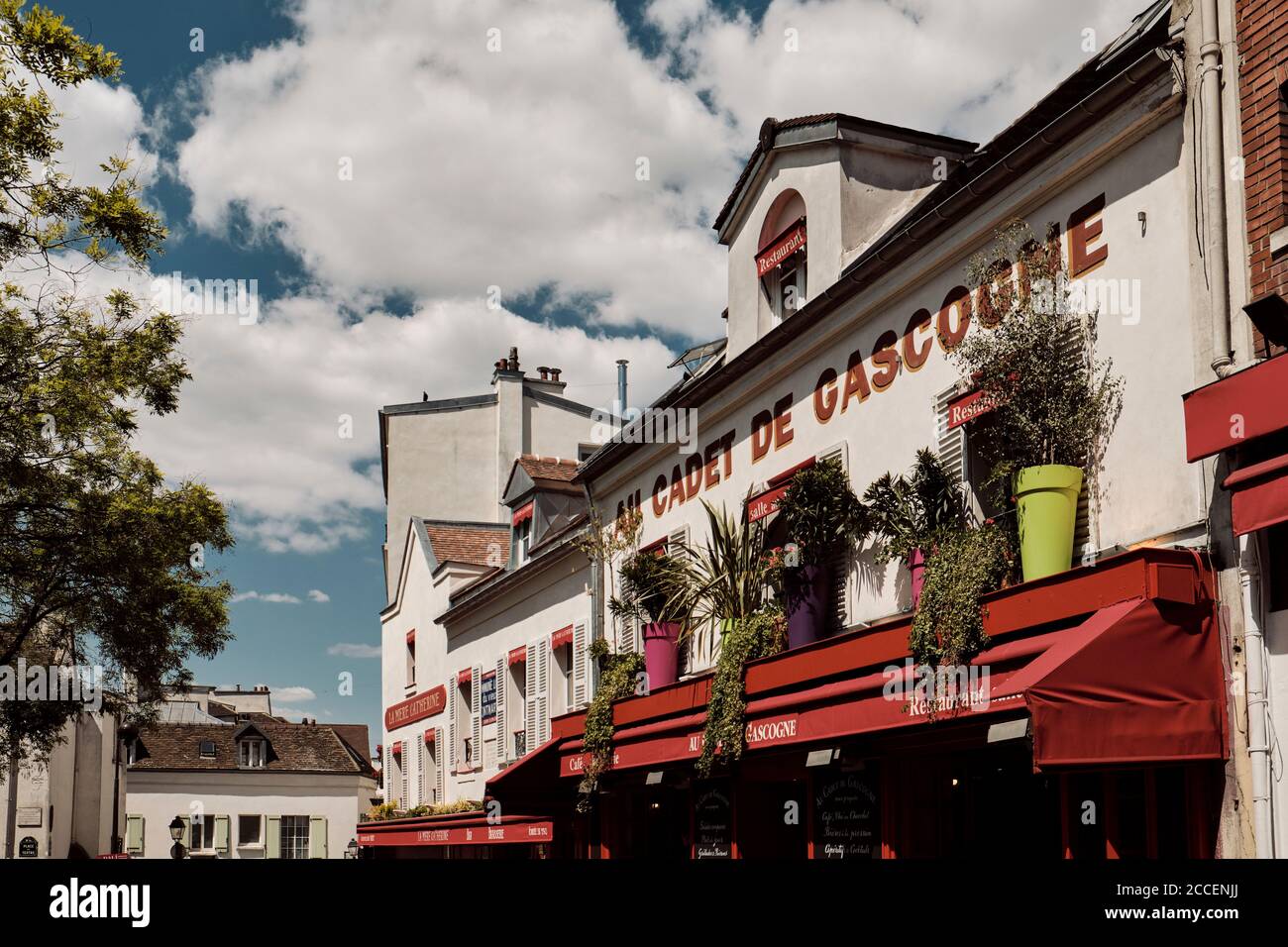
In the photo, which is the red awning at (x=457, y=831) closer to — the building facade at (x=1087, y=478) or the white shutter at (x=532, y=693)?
the white shutter at (x=532, y=693)

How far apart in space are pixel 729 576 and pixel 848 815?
10.8 ft

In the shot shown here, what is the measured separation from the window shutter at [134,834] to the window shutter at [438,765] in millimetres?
24713

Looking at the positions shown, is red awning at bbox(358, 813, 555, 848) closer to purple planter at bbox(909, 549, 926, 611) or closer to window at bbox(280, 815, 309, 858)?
purple planter at bbox(909, 549, 926, 611)

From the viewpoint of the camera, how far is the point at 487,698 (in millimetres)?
26969

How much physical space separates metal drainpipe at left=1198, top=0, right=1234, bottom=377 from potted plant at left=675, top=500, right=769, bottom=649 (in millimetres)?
6882

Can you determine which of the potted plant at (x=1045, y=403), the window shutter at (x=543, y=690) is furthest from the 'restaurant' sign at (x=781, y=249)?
the window shutter at (x=543, y=690)

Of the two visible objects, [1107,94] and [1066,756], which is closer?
[1066,756]

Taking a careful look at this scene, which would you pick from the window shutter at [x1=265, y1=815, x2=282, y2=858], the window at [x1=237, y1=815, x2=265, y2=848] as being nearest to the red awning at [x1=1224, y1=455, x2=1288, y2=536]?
the window shutter at [x1=265, y1=815, x2=282, y2=858]
